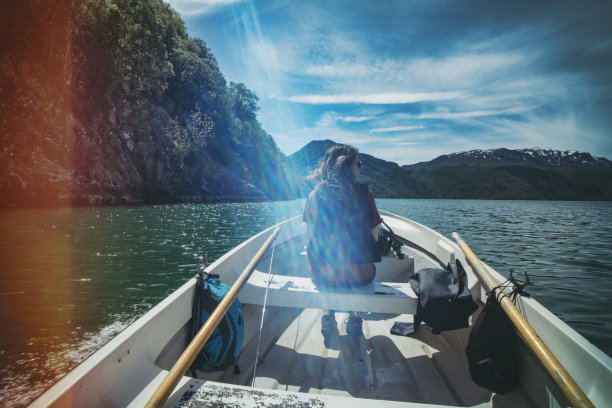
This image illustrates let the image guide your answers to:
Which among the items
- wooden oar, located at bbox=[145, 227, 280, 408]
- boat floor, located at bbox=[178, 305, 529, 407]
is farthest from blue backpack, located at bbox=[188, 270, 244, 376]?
wooden oar, located at bbox=[145, 227, 280, 408]

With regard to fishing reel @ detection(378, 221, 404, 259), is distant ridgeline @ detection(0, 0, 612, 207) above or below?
above

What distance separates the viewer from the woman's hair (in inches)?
97.7

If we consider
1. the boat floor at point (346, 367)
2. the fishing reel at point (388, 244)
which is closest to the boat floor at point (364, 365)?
the boat floor at point (346, 367)

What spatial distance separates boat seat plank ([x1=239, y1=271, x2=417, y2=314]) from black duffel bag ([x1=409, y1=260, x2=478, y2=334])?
0.11 metres

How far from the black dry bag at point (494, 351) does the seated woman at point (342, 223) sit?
39.3 inches

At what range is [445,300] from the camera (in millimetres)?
2148

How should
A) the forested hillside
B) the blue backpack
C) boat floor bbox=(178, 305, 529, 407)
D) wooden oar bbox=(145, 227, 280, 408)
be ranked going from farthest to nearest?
the forested hillside < boat floor bbox=(178, 305, 529, 407) < the blue backpack < wooden oar bbox=(145, 227, 280, 408)

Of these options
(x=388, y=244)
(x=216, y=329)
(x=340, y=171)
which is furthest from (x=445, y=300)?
(x=388, y=244)

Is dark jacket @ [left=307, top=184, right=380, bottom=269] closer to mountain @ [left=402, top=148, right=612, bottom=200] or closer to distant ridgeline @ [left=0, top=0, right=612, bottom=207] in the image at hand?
distant ridgeline @ [left=0, top=0, right=612, bottom=207]

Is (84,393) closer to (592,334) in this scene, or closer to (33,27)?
(592,334)

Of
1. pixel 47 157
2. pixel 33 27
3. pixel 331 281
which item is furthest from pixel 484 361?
pixel 33 27

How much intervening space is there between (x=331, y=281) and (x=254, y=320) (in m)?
0.89

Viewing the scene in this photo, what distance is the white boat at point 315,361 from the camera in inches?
49.5

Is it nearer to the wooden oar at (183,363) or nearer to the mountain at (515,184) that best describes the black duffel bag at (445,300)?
the wooden oar at (183,363)
